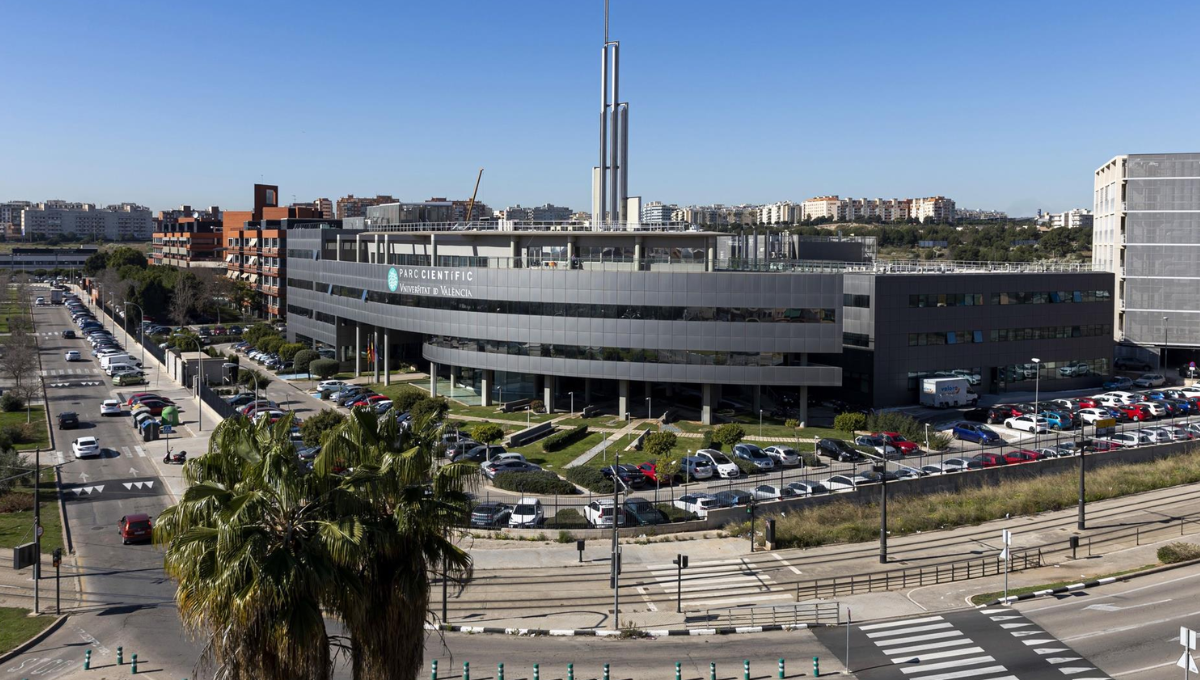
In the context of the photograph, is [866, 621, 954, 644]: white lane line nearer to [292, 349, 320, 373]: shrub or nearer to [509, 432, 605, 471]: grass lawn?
[509, 432, 605, 471]: grass lawn

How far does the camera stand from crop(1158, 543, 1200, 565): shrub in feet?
125

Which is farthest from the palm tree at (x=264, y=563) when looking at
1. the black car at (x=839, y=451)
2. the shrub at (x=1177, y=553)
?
the black car at (x=839, y=451)

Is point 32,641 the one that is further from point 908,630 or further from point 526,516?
point 908,630

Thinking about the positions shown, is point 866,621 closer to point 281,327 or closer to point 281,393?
point 281,393

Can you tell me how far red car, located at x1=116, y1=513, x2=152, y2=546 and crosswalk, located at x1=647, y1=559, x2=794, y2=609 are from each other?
71.1ft

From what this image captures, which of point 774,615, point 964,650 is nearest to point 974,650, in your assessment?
point 964,650

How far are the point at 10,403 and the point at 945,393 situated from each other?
7106cm

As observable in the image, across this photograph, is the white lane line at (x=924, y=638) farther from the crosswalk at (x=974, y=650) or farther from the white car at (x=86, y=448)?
the white car at (x=86, y=448)

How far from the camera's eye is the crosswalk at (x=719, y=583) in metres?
34.8

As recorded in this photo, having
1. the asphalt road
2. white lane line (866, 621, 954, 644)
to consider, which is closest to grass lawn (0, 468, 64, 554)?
white lane line (866, 621, 954, 644)

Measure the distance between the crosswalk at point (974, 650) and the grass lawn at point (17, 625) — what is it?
85.1ft

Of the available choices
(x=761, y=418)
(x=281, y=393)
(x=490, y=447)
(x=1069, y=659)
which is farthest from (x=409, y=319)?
(x=1069, y=659)

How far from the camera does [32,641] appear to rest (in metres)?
29.9

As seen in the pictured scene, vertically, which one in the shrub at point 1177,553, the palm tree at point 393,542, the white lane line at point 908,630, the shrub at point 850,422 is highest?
the palm tree at point 393,542
